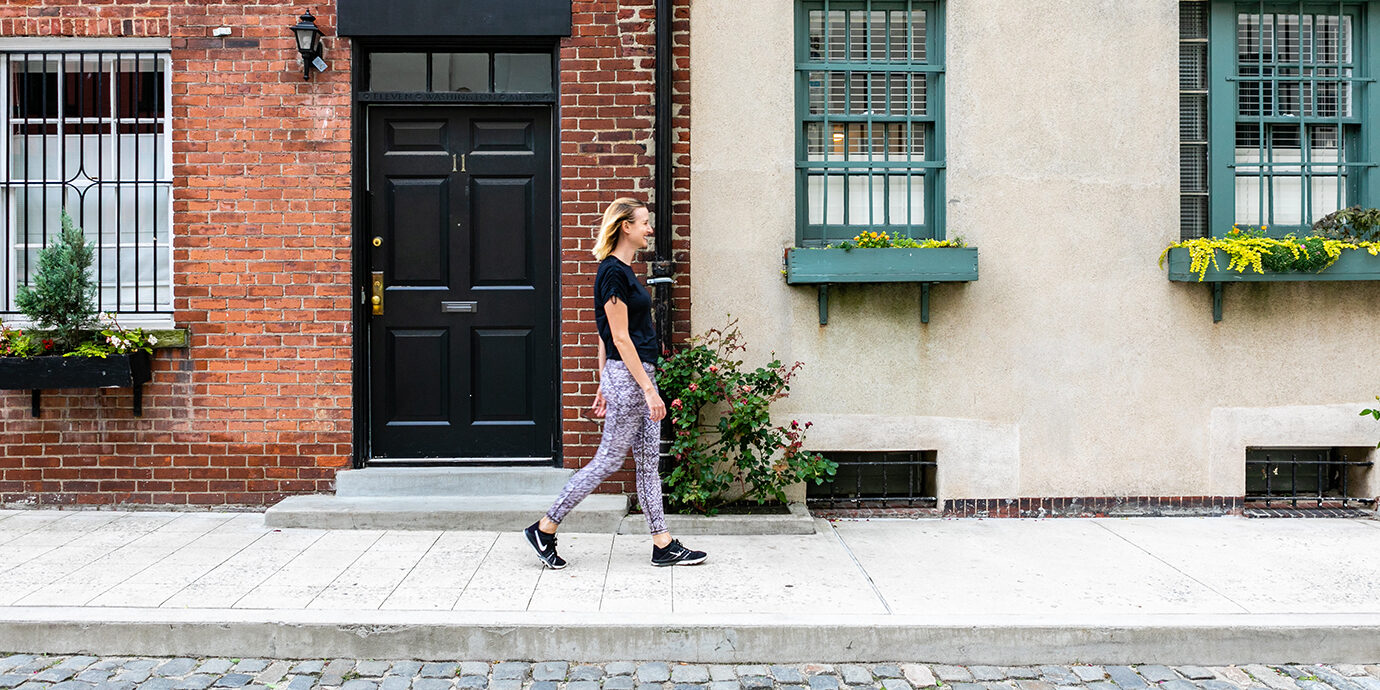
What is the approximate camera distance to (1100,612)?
14.2 ft

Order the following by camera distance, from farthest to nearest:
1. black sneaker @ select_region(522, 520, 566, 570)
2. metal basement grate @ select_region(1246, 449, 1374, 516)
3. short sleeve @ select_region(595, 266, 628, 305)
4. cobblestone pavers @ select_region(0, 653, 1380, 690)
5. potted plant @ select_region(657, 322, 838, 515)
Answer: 1. metal basement grate @ select_region(1246, 449, 1374, 516)
2. potted plant @ select_region(657, 322, 838, 515)
3. black sneaker @ select_region(522, 520, 566, 570)
4. short sleeve @ select_region(595, 266, 628, 305)
5. cobblestone pavers @ select_region(0, 653, 1380, 690)

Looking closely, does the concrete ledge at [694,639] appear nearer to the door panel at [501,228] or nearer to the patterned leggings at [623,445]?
the patterned leggings at [623,445]

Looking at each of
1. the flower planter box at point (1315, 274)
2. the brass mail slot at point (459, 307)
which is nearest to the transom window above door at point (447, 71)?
the brass mail slot at point (459, 307)

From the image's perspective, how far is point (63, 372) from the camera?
5766 millimetres

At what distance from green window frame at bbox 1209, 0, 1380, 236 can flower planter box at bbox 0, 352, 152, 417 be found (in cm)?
685

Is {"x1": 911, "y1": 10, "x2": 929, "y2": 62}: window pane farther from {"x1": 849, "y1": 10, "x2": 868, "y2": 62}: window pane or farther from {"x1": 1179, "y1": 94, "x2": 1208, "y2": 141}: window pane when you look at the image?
{"x1": 1179, "y1": 94, "x2": 1208, "y2": 141}: window pane

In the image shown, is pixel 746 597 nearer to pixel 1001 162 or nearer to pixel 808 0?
pixel 1001 162

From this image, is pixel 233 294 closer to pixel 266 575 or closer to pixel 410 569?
pixel 266 575

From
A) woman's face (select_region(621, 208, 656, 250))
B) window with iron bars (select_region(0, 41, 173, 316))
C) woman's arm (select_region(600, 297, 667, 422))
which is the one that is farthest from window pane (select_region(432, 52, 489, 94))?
woman's arm (select_region(600, 297, 667, 422))

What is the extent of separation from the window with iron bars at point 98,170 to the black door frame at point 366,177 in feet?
4.07

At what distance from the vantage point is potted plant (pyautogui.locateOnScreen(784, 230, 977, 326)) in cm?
605

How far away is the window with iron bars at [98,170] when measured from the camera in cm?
630

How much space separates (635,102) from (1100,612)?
388 centimetres

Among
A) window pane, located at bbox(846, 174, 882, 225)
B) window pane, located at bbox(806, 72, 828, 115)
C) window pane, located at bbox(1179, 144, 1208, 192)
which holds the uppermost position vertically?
window pane, located at bbox(806, 72, 828, 115)
